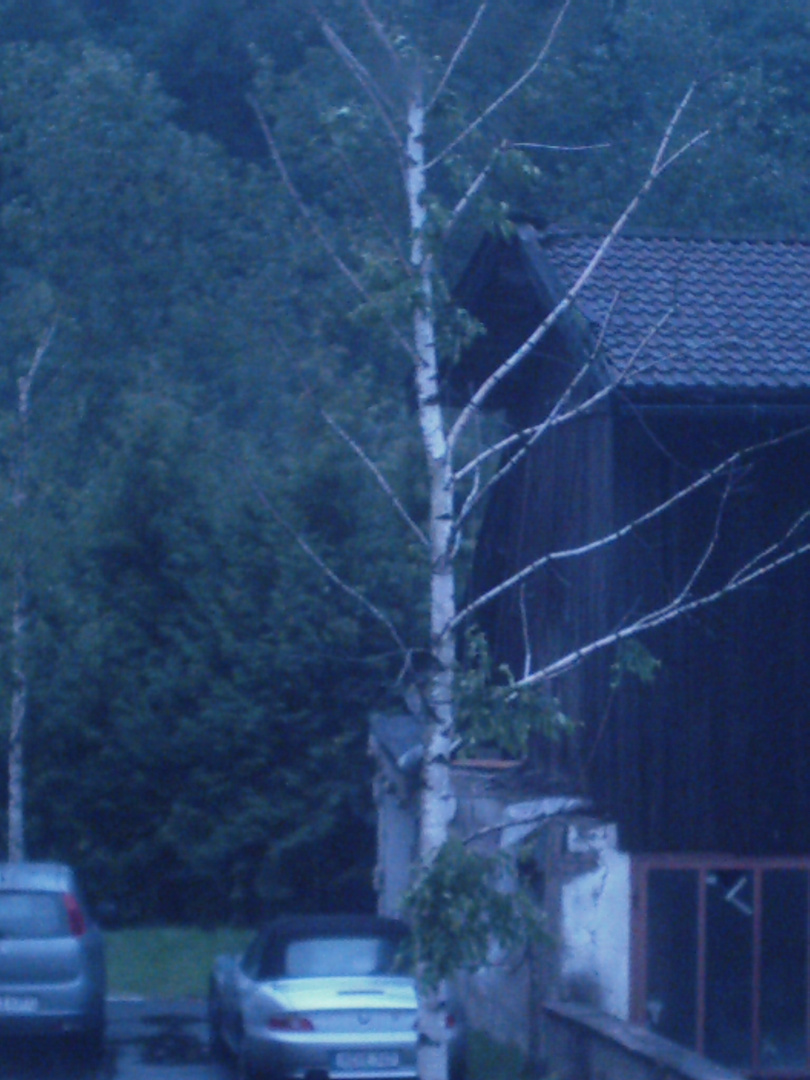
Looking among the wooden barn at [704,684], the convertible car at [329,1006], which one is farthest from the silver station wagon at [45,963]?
the wooden barn at [704,684]

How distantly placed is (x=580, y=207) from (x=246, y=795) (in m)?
15.6

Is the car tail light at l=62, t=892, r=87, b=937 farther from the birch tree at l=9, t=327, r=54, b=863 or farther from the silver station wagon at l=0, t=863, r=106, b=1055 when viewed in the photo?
the birch tree at l=9, t=327, r=54, b=863

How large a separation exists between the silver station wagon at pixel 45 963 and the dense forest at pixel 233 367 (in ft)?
9.05

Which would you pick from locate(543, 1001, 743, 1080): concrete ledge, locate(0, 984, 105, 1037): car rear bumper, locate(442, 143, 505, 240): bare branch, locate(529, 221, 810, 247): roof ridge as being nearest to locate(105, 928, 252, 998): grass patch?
locate(0, 984, 105, 1037): car rear bumper

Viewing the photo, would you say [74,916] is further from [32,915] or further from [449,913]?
[449,913]

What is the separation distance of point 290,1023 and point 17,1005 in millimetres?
2816

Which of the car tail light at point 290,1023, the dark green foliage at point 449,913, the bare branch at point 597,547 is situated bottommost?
the car tail light at point 290,1023

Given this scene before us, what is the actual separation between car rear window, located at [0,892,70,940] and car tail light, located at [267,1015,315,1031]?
2656 millimetres

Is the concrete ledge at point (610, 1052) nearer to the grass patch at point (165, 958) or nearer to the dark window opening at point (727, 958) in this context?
the dark window opening at point (727, 958)

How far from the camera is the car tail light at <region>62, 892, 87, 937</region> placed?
14.0 m

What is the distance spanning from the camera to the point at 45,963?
1383 cm

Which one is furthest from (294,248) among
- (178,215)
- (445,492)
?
(445,492)

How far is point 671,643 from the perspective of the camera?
13.4 meters

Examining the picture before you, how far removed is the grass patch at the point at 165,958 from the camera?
19266 mm
